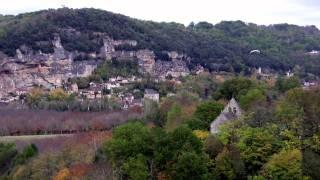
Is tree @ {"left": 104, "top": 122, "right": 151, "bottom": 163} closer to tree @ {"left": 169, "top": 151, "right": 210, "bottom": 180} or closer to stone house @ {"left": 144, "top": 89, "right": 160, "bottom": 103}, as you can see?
tree @ {"left": 169, "top": 151, "right": 210, "bottom": 180}

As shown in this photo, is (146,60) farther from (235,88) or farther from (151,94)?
(235,88)

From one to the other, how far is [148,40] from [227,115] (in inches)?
3026

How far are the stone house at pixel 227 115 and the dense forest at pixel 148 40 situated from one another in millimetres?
64386

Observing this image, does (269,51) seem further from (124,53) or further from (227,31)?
(124,53)

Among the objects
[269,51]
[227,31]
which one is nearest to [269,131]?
[269,51]

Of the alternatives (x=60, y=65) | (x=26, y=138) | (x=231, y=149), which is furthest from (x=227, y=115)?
(x=60, y=65)

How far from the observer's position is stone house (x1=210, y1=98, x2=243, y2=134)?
126ft

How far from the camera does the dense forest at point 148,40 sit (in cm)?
10625

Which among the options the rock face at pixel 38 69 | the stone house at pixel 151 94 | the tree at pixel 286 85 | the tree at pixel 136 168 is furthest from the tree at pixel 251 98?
the rock face at pixel 38 69

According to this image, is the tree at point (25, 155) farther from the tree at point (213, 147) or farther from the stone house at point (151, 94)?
the stone house at point (151, 94)

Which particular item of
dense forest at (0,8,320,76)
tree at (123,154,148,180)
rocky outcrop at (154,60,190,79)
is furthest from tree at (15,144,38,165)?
dense forest at (0,8,320,76)

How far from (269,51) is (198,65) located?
68.6 feet

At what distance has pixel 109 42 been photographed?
357 feet

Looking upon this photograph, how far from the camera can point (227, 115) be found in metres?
39.2
